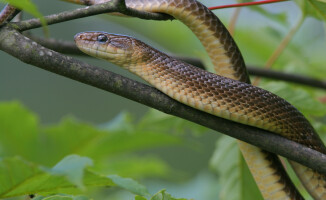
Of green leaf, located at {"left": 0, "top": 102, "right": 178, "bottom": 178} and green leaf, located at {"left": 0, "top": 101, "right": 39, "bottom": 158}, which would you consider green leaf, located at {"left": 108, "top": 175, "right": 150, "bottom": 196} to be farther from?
green leaf, located at {"left": 0, "top": 101, "right": 39, "bottom": 158}

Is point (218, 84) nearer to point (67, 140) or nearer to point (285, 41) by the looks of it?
point (285, 41)

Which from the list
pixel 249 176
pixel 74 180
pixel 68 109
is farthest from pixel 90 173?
pixel 68 109

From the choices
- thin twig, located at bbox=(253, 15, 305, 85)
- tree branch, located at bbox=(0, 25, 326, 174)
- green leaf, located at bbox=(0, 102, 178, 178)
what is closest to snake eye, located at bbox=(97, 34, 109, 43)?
tree branch, located at bbox=(0, 25, 326, 174)

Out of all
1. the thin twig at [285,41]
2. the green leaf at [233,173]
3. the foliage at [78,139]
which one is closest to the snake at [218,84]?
the green leaf at [233,173]

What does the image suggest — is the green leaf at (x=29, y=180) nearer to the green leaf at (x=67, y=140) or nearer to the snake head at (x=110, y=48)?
the snake head at (x=110, y=48)

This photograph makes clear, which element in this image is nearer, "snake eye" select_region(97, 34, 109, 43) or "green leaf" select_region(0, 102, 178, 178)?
"snake eye" select_region(97, 34, 109, 43)

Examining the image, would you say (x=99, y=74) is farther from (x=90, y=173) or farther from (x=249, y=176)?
(x=249, y=176)
